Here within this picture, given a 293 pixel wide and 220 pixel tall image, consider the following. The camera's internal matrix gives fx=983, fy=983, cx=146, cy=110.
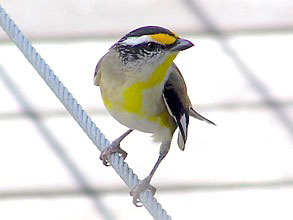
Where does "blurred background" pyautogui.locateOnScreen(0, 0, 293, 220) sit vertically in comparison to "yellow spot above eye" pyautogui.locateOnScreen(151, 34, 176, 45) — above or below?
above

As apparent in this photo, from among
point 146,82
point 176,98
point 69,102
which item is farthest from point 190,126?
point 69,102

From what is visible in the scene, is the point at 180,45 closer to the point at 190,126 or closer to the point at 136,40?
the point at 136,40

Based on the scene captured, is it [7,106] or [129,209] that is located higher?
[7,106]

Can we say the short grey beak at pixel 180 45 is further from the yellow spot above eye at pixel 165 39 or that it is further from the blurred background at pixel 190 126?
the blurred background at pixel 190 126

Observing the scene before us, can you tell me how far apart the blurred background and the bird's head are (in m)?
1.11

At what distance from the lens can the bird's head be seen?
198cm

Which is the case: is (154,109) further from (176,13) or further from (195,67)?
(176,13)

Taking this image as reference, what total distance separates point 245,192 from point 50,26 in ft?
3.51

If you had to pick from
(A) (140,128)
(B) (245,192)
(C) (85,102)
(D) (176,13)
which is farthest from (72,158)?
(A) (140,128)

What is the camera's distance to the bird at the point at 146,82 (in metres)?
2.00

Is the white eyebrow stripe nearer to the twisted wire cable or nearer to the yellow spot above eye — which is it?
the yellow spot above eye

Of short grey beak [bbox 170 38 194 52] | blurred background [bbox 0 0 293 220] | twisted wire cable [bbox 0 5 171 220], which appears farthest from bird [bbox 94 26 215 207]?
blurred background [bbox 0 0 293 220]

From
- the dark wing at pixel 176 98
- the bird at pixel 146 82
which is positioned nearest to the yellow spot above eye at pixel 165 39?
the bird at pixel 146 82

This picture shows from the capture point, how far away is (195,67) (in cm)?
355
